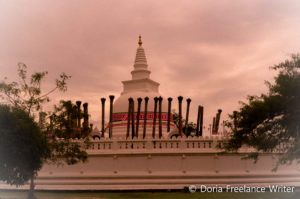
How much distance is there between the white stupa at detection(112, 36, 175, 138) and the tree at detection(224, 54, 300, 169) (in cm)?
1837

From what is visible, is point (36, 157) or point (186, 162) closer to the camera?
point (36, 157)

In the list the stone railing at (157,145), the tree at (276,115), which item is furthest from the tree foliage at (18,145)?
the tree at (276,115)

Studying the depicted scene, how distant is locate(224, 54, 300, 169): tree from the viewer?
17.8 meters

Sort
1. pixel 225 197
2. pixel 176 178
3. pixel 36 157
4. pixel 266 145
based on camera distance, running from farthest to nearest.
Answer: pixel 176 178 < pixel 225 197 < pixel 36 157 < pixel 266 145

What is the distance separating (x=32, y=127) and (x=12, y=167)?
206 cm

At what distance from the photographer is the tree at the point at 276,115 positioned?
1780cm

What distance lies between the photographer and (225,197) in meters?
20.8

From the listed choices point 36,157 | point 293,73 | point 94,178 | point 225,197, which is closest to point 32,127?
point 36,157

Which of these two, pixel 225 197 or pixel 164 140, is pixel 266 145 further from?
pixel 164 140

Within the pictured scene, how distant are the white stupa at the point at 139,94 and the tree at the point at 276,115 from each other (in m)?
18.4

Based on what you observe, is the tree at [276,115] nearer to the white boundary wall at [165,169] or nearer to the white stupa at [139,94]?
the white boundary wall at [165,169]

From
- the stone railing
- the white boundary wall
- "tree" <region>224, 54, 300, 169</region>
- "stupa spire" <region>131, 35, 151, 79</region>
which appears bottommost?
the white boundary wall

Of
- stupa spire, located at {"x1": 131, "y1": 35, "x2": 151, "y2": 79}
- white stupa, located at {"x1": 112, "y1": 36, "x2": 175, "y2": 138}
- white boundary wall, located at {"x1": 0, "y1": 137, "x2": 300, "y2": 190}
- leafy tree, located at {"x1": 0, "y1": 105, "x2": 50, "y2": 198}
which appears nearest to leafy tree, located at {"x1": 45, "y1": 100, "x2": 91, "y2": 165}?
leafy tree, located at {"x1": 0, "y1": 105, "x2": 50, "y2": 198}

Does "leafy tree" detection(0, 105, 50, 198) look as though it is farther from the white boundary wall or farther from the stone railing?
the stone railing
